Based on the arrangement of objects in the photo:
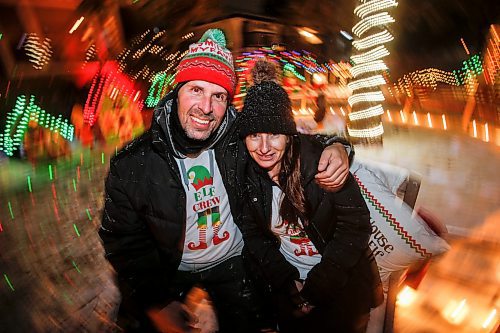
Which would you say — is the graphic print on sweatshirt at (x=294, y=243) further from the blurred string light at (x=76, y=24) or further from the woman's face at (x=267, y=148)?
the blurred string light at (x=76, y=24)

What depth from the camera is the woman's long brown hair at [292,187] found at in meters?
2.02

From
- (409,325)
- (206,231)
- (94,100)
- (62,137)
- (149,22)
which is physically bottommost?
(409,325)

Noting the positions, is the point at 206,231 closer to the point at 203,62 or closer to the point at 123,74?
the point at 203,62

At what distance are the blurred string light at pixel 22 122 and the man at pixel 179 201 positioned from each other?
10.1 metres

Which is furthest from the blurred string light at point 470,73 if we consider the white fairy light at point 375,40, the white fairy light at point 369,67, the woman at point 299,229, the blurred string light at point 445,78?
the woman at point 299,229

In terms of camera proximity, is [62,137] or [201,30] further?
[201,30]

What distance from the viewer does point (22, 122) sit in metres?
10.4

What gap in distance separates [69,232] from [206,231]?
13.0 ft

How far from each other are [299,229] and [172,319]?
1.15m

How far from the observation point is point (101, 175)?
9.05 meters

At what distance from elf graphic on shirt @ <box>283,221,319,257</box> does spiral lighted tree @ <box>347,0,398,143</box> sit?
346 inches

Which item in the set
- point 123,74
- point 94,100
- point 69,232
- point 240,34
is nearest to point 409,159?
point 69,232

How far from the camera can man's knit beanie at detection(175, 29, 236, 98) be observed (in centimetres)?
235

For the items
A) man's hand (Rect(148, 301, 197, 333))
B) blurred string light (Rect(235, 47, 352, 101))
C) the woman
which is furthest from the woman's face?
blurred string light (Rect(235, 47, 352, 101))
